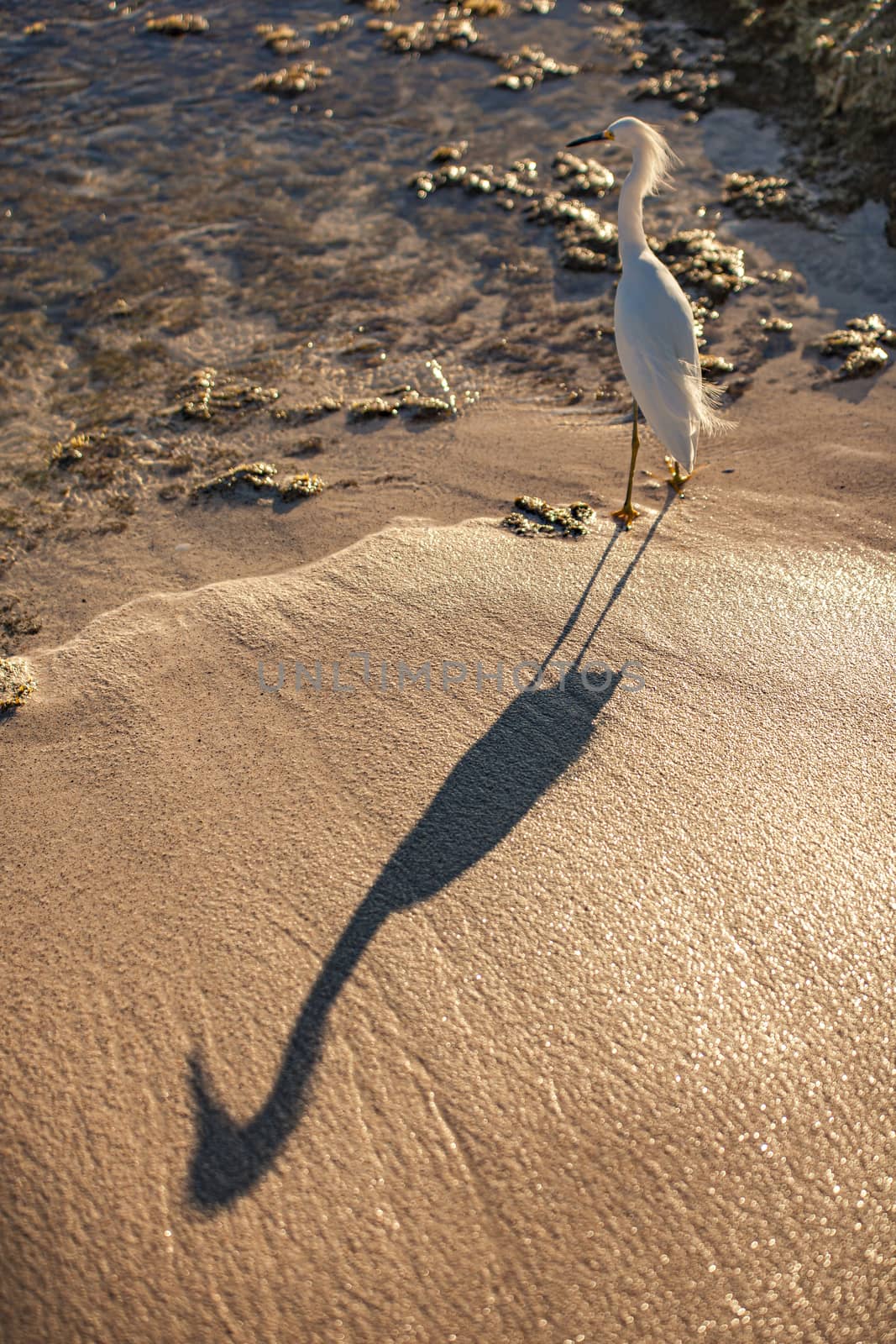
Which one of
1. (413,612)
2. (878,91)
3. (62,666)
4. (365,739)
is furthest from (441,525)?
(878,91)

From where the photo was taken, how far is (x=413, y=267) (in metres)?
5.40

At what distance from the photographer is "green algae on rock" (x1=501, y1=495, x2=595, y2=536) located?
136 inches

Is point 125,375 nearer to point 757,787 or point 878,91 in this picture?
point 757,787

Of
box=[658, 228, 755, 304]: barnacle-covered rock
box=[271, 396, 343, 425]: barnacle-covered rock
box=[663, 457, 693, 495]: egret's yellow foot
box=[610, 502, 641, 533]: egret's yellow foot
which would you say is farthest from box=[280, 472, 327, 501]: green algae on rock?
box=[658, 228, 755, 304]: barnacle-covered rock

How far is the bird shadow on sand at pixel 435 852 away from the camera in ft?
6.06

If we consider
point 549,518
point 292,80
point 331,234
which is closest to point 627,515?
point 549,518

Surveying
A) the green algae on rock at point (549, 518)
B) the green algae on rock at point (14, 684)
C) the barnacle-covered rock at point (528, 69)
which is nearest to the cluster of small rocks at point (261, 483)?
the green algae on rock at point (549, 518)

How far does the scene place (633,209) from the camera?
367cm

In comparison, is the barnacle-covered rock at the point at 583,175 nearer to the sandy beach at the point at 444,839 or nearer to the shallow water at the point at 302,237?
the shallow water at the point at 302,237

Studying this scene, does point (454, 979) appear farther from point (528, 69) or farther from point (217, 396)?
point (528, 69)

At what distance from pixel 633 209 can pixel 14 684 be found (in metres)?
2.80

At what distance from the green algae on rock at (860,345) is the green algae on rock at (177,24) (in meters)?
6.04

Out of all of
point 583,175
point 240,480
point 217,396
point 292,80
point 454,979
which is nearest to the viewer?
point 454,979

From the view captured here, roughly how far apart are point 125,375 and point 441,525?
2.10 metres
